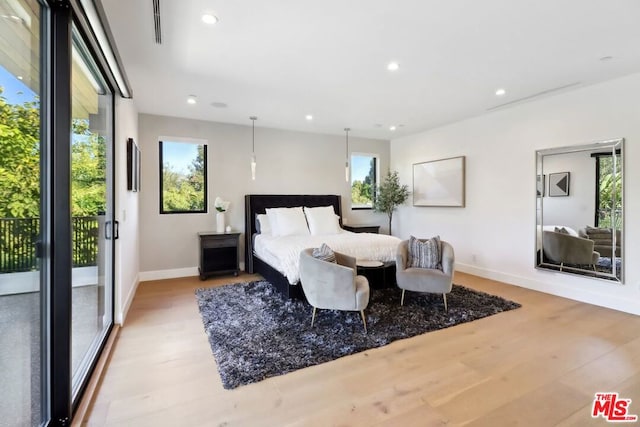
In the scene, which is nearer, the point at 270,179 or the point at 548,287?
the point at 548,287

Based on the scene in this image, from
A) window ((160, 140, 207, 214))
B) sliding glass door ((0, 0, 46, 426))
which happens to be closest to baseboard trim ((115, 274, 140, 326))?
window ((160, 140, 207, 214))

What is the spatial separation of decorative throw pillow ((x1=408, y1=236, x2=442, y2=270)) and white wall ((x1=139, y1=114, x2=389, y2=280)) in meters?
2.79

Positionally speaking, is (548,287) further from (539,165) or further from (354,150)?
(354,150)

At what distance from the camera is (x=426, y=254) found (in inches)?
149

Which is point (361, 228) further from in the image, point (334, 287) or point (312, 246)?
point (334, 287)

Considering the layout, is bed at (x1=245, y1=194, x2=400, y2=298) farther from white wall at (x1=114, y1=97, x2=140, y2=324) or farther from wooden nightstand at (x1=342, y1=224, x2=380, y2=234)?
white wall at (x1=114, y1=97, x2=140, y2=324)

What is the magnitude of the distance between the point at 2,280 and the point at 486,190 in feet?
18.3

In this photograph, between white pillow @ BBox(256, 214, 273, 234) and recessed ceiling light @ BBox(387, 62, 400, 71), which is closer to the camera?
recessed ceiling light @ BBox(387, 62, 400, 71)

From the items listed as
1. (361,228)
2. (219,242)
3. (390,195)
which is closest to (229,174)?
(219,242)

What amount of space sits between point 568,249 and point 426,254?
203 cm

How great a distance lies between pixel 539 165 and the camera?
4.26 m

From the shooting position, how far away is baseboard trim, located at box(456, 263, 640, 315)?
3.53m

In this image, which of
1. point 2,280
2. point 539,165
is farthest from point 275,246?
point 539,165

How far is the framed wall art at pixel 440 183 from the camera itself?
5399mm
